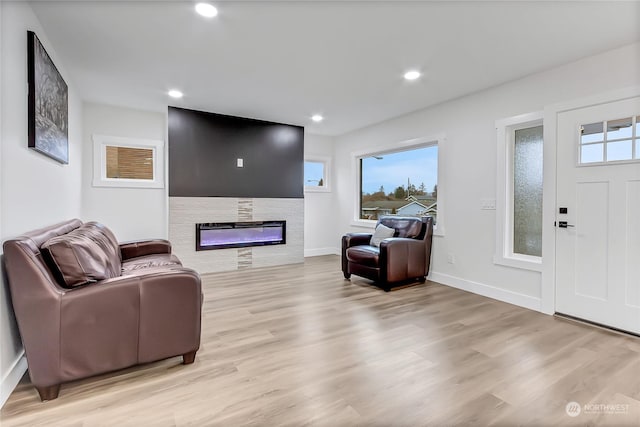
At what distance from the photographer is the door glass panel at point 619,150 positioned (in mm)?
2637

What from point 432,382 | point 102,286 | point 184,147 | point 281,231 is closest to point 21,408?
point 102,286

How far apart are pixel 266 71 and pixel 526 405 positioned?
3.43 m

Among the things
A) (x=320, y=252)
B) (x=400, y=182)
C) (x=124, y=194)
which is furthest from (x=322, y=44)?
(x=320, y=252)

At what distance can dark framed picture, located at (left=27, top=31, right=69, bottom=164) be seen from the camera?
6.98 ft

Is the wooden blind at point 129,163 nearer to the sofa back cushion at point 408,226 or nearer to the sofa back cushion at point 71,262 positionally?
the sofa back cushion at point 71,262

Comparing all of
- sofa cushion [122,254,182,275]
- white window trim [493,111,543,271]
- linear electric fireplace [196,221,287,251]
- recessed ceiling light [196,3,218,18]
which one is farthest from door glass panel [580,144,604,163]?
linear electric fireplace [196,221,287,251]

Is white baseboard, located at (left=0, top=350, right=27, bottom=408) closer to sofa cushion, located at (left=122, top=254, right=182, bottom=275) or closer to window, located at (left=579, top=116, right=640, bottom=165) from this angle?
sofa cushion, located at (left=122, top=254, right=182, bottom=275)

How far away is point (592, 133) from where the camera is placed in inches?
112

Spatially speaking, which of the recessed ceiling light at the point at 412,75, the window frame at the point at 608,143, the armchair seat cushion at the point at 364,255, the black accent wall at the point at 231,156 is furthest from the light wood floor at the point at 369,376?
the recessed ceiling light at the point at 412,75

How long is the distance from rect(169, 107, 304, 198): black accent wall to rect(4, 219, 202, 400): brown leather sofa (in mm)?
2699

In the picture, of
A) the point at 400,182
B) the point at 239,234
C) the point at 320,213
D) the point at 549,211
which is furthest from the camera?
the point at 320,213

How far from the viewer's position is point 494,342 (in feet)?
8.09

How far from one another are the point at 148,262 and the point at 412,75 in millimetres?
3296

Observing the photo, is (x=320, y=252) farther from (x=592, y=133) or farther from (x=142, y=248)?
(x=592, y=133)
